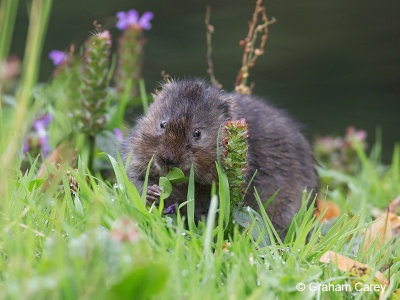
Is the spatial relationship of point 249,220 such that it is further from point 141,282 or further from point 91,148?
point 91,148

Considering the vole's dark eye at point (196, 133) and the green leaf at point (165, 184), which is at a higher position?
the vole's dark eye at point (196, 133)

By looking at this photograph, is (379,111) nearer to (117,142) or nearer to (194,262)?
(117,142)

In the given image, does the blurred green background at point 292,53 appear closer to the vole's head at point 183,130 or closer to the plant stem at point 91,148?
the plant stem at point 91,148

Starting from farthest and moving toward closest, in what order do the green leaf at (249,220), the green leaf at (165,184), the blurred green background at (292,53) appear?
the blurred green background at (292,53) < the green leaf at (165,184) < the green leaf at (249,220)

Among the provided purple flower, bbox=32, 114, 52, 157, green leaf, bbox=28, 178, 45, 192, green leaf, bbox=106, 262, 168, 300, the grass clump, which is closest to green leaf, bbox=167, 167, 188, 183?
the grass clump

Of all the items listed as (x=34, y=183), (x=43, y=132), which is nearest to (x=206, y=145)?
(x=34, y=183)

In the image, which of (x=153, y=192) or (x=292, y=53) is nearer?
(x=153, y=192)

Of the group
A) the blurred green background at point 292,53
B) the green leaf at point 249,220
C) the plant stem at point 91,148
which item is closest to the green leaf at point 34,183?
the green leaf at point 249,220
